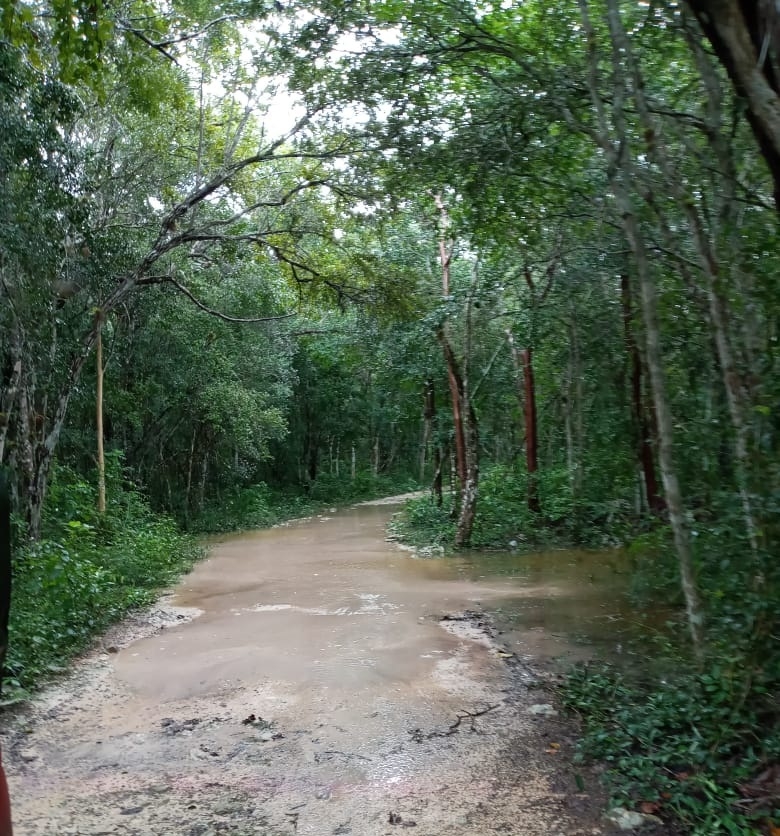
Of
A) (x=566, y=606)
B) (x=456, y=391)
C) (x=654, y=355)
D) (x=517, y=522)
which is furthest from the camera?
(x=456, y=391)

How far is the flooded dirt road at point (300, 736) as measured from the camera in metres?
3.69

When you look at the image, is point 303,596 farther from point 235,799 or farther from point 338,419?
point 338,419

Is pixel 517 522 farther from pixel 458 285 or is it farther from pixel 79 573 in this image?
pixel 79 573

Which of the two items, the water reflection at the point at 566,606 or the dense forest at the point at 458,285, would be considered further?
the water reflection at the point at 566,606

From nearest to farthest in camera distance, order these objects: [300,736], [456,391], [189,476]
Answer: [300,736] < [456,391] < [189,476]

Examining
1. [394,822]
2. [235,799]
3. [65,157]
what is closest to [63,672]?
[235,799]

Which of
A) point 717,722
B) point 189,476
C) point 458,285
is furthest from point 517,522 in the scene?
point 717,722

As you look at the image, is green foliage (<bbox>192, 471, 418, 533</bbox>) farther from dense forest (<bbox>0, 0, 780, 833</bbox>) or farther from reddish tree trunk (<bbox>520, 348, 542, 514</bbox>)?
reddish tree trunk (<bbox>520, 348, 542, 514</bbox>)

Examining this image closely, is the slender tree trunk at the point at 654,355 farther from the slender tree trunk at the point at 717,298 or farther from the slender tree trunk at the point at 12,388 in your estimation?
the slender tree trunk at the point at 12,388

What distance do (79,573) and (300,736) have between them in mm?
4523

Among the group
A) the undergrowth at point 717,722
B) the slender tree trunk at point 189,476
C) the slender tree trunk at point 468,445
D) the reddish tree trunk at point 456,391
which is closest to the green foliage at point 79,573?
the undergrowth at point 717,722

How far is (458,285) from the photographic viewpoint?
13656 millimetres

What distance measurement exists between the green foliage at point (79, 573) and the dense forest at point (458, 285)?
0.05m

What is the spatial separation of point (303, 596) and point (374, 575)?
5.93 ft
